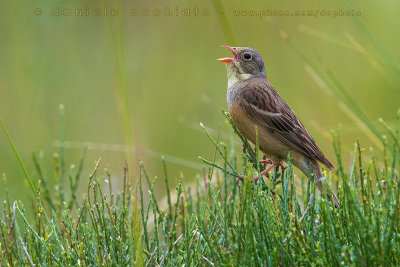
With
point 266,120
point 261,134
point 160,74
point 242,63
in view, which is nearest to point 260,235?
point 261,134

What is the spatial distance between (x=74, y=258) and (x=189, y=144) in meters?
4.31

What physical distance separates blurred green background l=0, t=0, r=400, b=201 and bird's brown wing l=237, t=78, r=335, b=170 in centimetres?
207

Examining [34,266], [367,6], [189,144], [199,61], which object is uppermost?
[367,6]

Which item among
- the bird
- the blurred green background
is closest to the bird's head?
the bird

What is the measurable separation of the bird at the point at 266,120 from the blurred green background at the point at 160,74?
1966 mm

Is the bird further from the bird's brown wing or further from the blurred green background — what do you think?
the blurred green background

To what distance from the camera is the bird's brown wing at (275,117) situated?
15.2ft

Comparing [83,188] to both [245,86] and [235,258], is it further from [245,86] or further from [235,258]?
[235,258]

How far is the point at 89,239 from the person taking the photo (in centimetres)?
361

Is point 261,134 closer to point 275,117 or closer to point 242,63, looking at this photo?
point 275,117

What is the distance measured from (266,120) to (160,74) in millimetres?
4299

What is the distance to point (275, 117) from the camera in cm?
483

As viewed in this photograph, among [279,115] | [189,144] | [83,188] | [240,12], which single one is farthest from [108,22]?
[240,12]

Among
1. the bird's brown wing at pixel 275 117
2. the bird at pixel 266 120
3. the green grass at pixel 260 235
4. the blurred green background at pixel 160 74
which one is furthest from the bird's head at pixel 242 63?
the blurred green background at pixel 160 74
